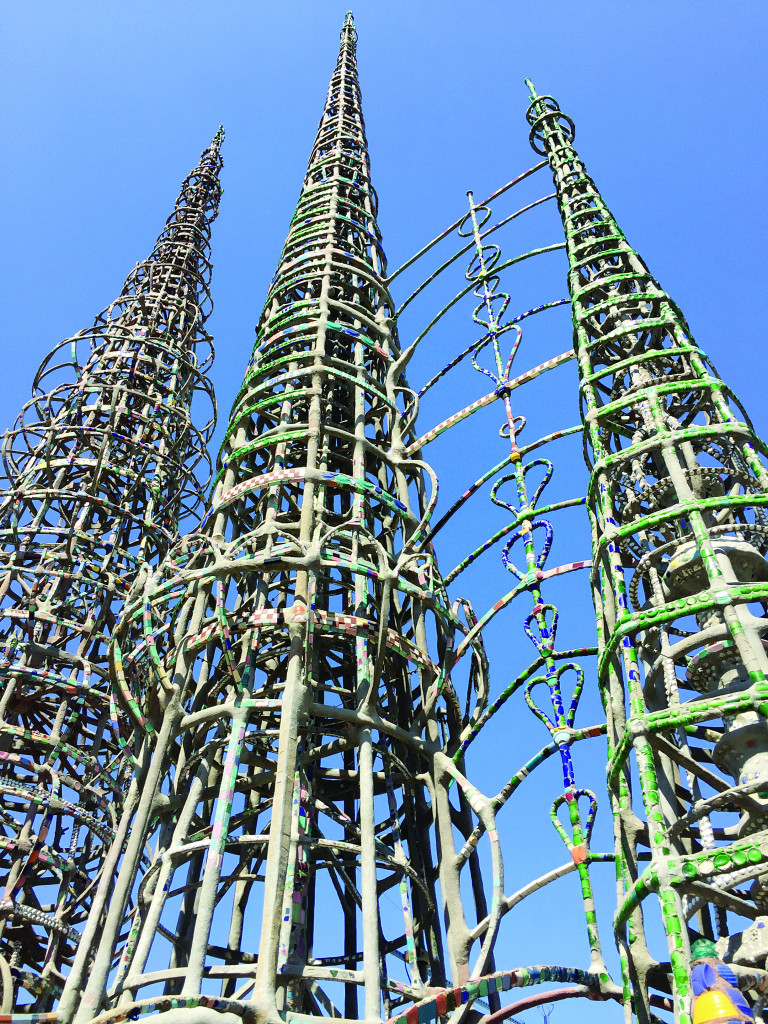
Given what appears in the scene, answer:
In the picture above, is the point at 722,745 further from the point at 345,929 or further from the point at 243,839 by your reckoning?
the point at 345,929

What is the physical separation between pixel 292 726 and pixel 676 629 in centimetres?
490

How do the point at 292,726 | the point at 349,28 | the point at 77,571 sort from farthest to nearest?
the point at 349,28
the point at 77,571
the point at 292,726

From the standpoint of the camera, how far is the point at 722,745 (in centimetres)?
853

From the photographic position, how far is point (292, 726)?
10.5 metres

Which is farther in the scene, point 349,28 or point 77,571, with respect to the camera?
point 349,28

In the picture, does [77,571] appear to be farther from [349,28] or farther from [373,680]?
[349,28]

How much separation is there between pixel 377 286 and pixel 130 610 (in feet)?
32.9

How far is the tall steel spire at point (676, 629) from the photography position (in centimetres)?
753

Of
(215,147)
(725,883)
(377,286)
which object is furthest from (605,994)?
(215,147)

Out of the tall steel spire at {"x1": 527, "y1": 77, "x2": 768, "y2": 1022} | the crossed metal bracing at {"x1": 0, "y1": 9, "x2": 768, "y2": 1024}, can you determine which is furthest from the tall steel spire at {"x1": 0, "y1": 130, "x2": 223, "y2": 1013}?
the tall steel spire at {"x1": 527, "y1": 77, "x2": 768, "y2": 1022}

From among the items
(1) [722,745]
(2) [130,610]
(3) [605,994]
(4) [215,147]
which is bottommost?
(3) [605,994]

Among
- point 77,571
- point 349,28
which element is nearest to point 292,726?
point 77,571

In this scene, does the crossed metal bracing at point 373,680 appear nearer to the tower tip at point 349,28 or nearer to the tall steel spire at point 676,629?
the tall steel spire at point 676,629

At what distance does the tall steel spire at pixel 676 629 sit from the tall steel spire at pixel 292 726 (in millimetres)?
2429
